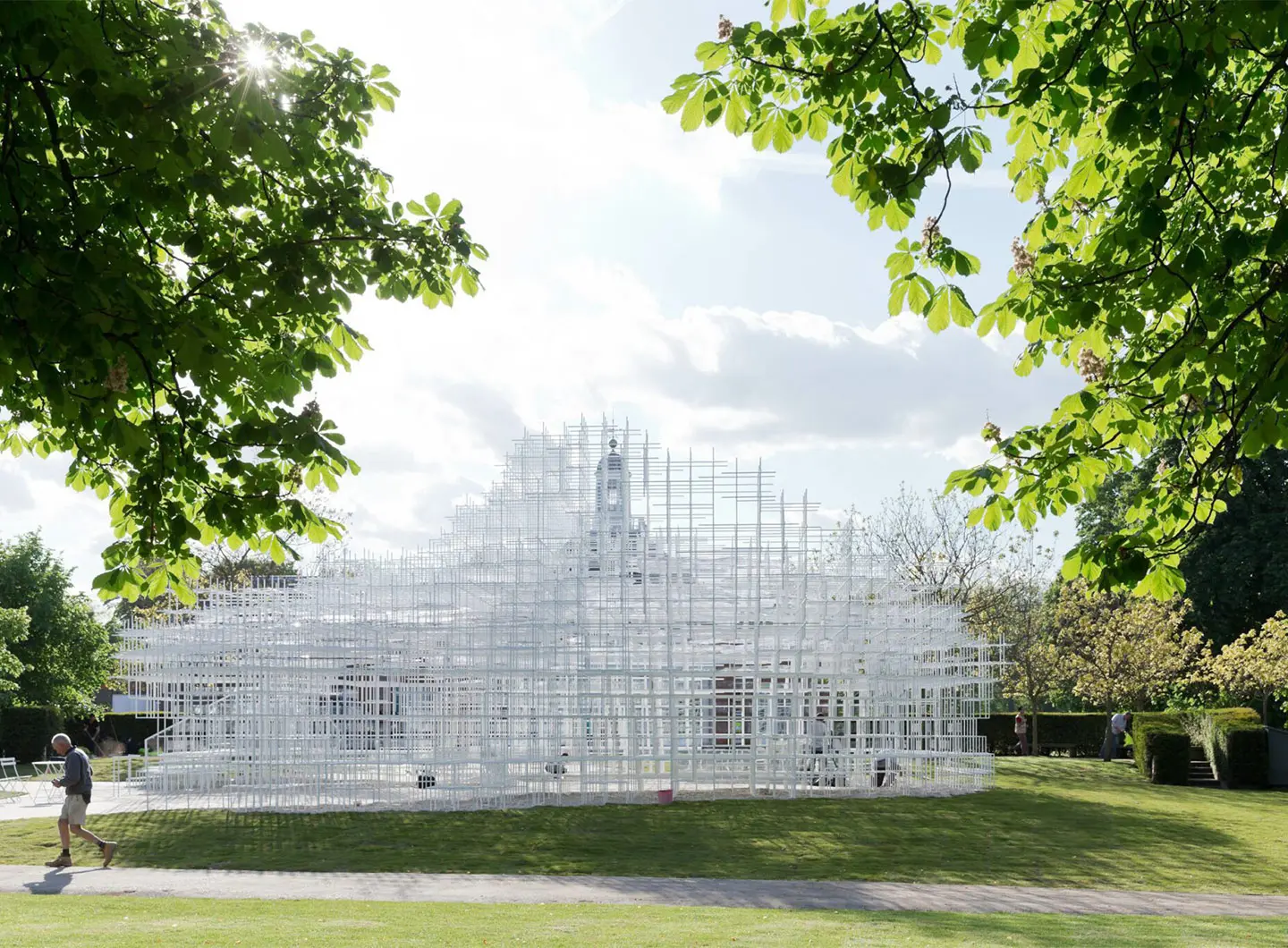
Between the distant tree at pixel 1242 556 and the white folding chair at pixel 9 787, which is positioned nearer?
the white folding chair at pixel 9 787

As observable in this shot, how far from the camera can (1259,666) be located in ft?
102

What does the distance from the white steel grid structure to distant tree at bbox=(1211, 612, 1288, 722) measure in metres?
9.25

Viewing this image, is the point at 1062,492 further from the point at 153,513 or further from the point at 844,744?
the point at 844,744

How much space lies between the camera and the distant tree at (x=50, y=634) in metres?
35.2

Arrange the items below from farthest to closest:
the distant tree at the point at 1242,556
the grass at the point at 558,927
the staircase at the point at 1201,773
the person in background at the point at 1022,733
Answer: the distant tree at the point at 1242,556, the person in background at the point at 1022,733, the staircase at the point at 1201,773, the grass at the point at 558,927

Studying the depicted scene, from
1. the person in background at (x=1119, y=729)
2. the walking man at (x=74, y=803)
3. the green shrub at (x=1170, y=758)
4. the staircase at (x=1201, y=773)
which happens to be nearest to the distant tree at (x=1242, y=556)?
the person in background at (x=1119, y=729)

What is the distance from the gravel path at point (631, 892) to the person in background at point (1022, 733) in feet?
79.5

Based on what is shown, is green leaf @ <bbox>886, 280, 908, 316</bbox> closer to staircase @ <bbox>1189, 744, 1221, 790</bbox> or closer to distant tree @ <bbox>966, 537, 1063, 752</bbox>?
staircase @ <bbox>1189, 744, 1221, 790</bbox>

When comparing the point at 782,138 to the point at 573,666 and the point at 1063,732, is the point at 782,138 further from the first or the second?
the point at 1063,732

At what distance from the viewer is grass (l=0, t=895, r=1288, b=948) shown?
9.96m

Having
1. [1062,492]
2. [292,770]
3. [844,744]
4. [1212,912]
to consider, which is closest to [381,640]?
[292,770]

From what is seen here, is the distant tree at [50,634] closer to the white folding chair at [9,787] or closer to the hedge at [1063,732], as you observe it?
the white folding chair at [9,787]

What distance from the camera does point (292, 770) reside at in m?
22.5

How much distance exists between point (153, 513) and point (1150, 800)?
868 inches
